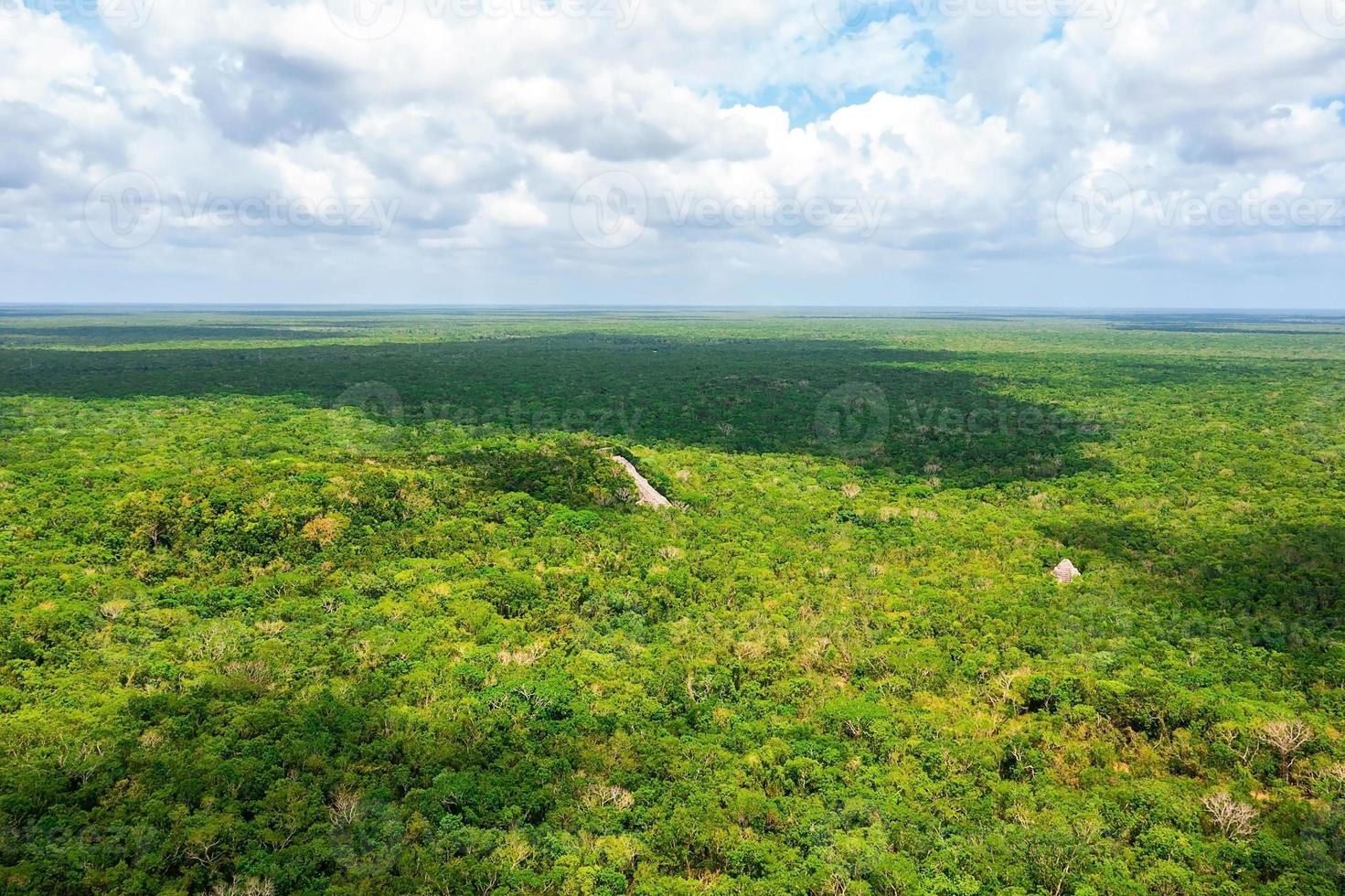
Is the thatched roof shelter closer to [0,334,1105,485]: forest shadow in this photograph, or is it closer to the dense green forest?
the dense green forest

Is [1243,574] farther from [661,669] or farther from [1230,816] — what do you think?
[661,669]

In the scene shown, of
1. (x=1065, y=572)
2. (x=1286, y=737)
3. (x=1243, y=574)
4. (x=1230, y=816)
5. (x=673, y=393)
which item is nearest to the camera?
(x=1230, y=816)

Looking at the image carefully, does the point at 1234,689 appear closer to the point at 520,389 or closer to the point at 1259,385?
the point at 520,389

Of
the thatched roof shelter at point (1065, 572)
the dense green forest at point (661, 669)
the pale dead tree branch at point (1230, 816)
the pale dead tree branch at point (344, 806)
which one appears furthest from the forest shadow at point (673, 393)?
the pale dead tree branch at point (344, 806)

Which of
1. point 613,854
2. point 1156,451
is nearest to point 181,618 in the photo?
point 613,854

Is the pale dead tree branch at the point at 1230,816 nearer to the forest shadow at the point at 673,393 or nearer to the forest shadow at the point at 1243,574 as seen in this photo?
the forest shadow at the point at 1243,574

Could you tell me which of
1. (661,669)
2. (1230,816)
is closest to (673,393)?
A: (661,669)
